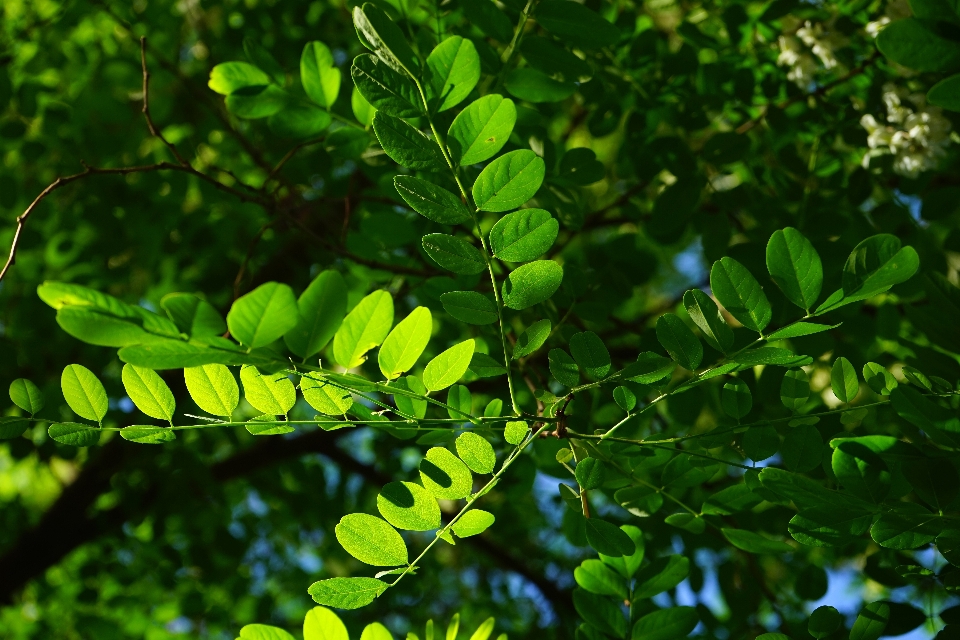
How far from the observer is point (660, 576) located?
947 millimetres

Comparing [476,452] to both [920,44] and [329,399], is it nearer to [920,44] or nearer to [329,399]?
[329,399]

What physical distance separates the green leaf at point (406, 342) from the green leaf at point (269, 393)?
0.11m

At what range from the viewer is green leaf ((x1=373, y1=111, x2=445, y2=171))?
2.38 ft

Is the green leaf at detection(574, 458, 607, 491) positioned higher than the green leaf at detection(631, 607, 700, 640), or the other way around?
the green leaf at detection(574, 458, 607, 491)

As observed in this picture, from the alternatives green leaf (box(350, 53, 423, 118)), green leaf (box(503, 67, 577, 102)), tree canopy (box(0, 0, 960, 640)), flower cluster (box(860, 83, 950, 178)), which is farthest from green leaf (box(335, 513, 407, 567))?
flower cluster (box(860, 83, 950, 178))

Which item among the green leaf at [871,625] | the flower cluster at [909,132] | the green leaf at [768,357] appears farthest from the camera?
the flower cluster at [909,132]

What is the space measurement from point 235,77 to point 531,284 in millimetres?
637

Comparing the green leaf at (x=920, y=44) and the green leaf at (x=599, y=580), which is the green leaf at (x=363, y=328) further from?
the green leaf at (x=920, y=44)

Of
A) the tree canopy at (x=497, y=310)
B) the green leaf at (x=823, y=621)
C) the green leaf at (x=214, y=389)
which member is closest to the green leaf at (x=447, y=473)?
the tree canopy at (x=497, y=310)

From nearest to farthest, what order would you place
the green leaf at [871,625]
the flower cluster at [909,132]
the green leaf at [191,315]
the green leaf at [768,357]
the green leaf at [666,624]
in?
the green leaf at [191,315] < the green leaf at [768,357] < the green leaf at [871,625] < the green leaf at [666,624] < the flower cluster at [909,132]

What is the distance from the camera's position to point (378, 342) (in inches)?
27.8

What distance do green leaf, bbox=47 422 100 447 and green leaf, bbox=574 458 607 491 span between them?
0.50 meters

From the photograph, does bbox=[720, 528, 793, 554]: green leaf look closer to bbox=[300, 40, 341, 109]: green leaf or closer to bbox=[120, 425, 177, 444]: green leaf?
bbox=[120, 425, 177, 444]: green leaf

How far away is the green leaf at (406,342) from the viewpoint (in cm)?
72
